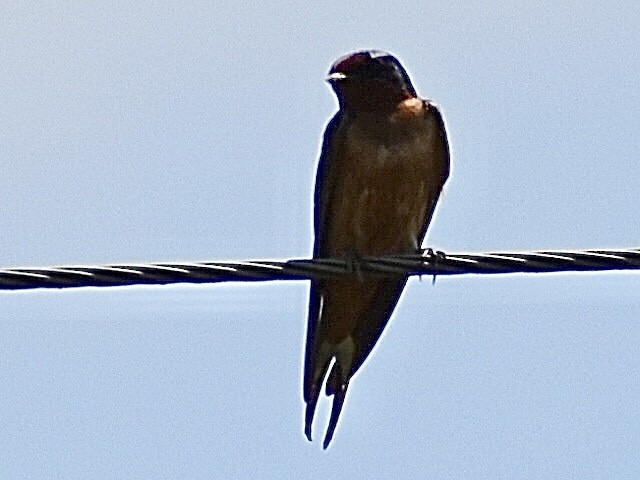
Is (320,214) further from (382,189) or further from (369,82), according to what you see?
(369,82)

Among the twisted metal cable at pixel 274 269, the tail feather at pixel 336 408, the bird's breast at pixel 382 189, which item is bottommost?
the tail feather at pixel 336 408

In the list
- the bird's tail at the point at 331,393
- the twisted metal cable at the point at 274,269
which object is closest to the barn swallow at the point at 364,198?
the bird's tail at the point at 331,393

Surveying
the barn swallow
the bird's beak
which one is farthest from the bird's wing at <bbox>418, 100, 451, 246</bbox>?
the bird's beak

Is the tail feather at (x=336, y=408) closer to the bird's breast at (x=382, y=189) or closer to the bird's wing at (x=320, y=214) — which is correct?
the bird's wing at (x=320, y=214)

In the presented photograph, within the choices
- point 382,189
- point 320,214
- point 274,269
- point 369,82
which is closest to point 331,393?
point 320,214

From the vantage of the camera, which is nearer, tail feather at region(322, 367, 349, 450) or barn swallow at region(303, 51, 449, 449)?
tail feather at region(322, 367, 349, 450)

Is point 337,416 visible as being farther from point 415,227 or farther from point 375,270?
point 375,270

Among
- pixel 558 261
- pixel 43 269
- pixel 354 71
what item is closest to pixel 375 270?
pixel 558 261

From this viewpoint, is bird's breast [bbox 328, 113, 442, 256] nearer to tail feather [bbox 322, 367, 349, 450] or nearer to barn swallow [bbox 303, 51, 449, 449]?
barn swallow [bbox 303, 51, 449, 449]
